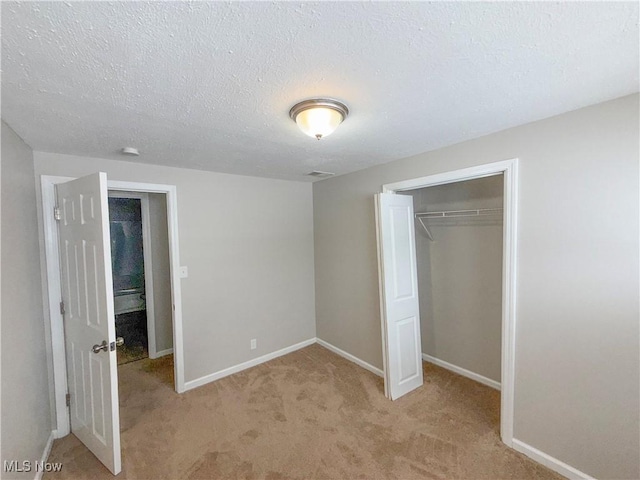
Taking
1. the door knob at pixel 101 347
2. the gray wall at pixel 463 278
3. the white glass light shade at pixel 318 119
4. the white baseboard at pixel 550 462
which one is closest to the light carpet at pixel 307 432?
the white baseboard at pixel 550 462

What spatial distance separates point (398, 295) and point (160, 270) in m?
2.99

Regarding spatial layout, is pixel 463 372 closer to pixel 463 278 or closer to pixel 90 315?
pixel 463 278

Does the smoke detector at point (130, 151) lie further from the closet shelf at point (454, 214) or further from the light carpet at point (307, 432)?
the closet shelf at point (454, 214)

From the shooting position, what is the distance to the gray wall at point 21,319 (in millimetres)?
1496

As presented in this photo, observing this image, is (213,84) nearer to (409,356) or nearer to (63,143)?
(63,143)

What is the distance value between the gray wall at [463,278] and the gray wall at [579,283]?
0.85 meters

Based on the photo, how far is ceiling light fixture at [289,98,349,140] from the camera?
1.39 metres

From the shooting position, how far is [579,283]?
5.43 feet

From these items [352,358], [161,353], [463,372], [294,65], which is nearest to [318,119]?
[294,65]

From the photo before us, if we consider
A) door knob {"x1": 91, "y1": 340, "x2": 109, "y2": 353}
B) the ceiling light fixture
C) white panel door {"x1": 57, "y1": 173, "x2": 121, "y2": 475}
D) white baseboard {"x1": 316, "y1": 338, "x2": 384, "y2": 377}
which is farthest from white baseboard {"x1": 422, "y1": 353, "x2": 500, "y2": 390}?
door knob {"x1": 91, "y1": 340, "x2": 109, "y2": 353}

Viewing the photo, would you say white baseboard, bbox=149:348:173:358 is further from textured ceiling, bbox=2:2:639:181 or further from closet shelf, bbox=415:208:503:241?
closet shelf, bbox=415:208:503:241

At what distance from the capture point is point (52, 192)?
216cm

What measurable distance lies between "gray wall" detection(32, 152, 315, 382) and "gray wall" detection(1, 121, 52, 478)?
513 mm

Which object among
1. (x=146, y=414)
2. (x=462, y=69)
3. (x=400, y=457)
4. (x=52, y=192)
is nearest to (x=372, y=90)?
(x=462, y=69)
